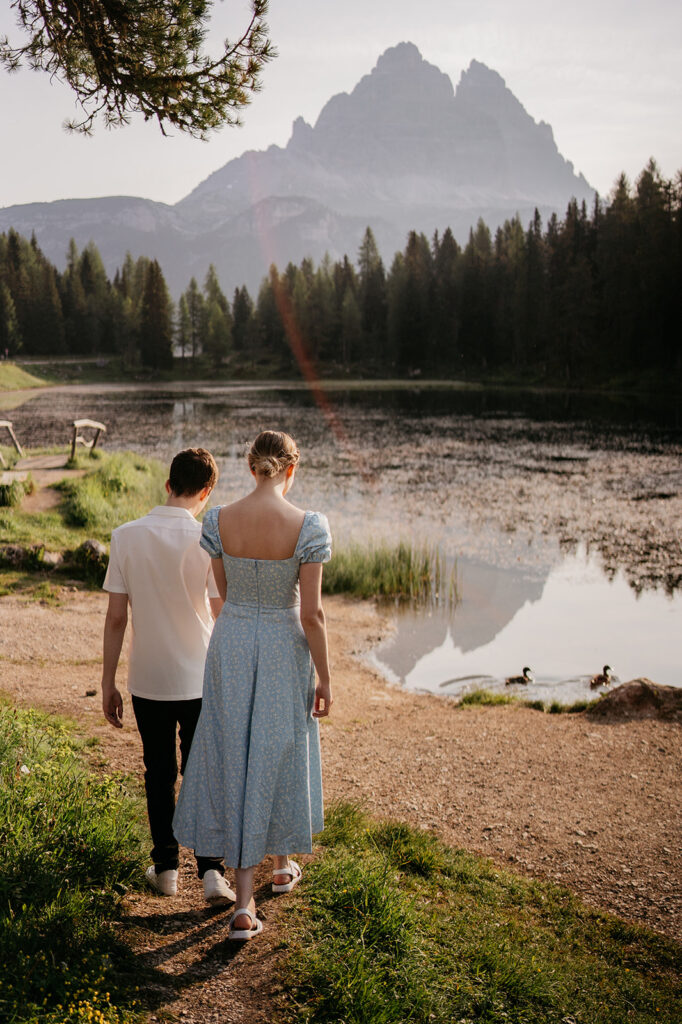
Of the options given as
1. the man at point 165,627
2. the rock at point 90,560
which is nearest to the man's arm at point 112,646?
the man at point 165,627

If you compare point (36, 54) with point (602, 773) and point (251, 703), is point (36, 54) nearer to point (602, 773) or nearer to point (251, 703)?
point (251, 703)

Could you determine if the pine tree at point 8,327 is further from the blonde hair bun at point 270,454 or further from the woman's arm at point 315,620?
the woman's arm at point 315,620

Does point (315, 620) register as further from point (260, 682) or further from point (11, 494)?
point (11, 494)

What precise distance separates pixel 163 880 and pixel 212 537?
1.70 m

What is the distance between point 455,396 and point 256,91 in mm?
54947

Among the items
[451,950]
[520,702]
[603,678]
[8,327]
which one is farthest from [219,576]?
[8,327]

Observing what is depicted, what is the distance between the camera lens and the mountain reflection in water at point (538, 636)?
9922 mm

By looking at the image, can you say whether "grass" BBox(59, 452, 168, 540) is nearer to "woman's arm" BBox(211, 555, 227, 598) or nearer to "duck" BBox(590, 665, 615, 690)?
"duck" BBox(590, 665, 615, 690)

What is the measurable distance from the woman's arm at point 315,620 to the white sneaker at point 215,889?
1004 mm

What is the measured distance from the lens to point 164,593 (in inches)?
141

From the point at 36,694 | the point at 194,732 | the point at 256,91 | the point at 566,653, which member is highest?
the point at 256,91

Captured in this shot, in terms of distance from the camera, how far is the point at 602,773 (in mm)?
6324

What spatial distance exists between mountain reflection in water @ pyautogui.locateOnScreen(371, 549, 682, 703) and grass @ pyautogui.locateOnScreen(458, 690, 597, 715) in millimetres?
472

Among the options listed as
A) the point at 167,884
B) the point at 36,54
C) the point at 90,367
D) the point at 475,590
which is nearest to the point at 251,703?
the point at 167,884
